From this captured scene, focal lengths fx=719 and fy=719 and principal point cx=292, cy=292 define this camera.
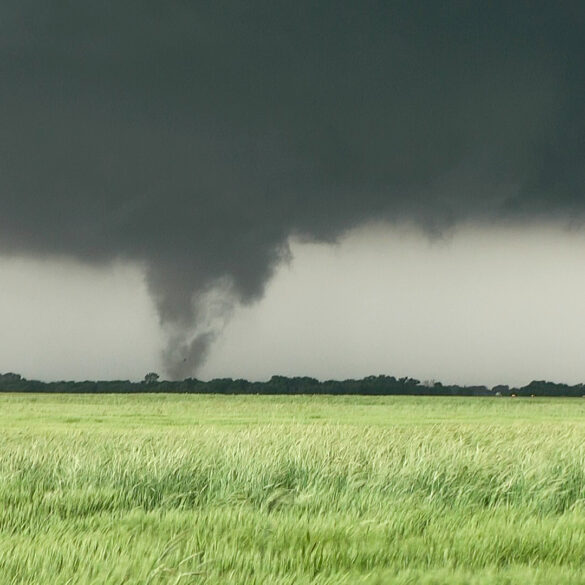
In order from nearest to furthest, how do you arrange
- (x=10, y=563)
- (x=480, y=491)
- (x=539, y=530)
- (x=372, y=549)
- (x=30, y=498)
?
1. (x=10, y=563)
2. (x=372, y=549)
3. (x=539, y=530)
4. (x=30, y=498)
5. (x=480, y=491)

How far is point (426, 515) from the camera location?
25.8 ft

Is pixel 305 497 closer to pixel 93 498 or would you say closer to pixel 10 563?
pixel 93 498

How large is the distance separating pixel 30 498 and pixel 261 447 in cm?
418

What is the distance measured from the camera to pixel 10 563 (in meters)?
5.13

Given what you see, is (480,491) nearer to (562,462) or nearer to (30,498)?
(562,462)

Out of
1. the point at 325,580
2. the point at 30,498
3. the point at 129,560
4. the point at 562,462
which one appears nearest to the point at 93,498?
the point at 30,498

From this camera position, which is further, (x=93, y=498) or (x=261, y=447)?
(x=261, y=447)

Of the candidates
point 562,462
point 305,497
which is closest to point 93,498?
point 305,497

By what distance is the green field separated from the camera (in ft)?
17.8

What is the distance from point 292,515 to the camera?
300 inches

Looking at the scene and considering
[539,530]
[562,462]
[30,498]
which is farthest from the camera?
[562,462]

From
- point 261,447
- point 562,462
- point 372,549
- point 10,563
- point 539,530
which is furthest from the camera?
point 261,447

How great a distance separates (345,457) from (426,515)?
3.01m

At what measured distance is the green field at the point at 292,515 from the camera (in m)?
5.42
